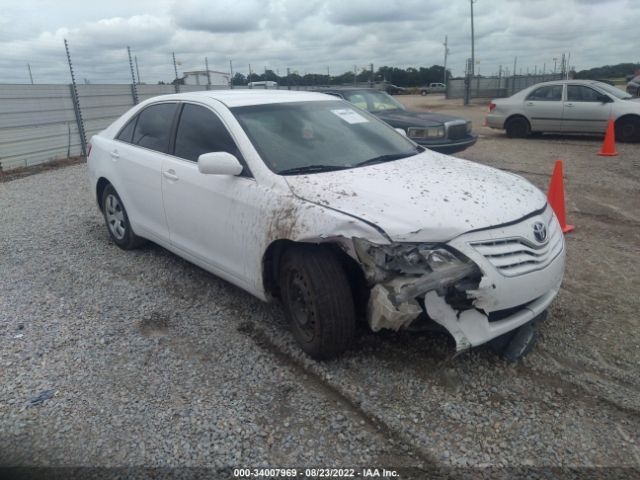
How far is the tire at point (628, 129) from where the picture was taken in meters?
11.5

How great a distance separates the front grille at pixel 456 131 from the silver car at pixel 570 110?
462 centimetres

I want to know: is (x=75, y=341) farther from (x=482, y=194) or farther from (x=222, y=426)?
(x=482, y=194)

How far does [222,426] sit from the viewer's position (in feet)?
8.68

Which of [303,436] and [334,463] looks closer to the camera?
[334,463]

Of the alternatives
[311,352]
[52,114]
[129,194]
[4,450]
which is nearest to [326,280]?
[311,352]

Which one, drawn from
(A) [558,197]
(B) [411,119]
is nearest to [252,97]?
(A) [558,197]

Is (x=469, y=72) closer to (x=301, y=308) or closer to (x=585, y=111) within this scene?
(x=585, y=111)

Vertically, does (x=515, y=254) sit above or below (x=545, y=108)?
below

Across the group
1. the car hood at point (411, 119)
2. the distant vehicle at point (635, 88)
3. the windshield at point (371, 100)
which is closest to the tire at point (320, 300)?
the car hood at point (411, 119)

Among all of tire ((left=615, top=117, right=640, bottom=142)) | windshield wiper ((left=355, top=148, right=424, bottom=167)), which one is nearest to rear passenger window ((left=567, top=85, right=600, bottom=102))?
tire ((left=615, top=117, right=640, bottom=142))

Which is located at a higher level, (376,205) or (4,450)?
(376,205)

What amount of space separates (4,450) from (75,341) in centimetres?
108

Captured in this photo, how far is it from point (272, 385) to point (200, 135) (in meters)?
2.07

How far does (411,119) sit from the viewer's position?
30.2 ft
